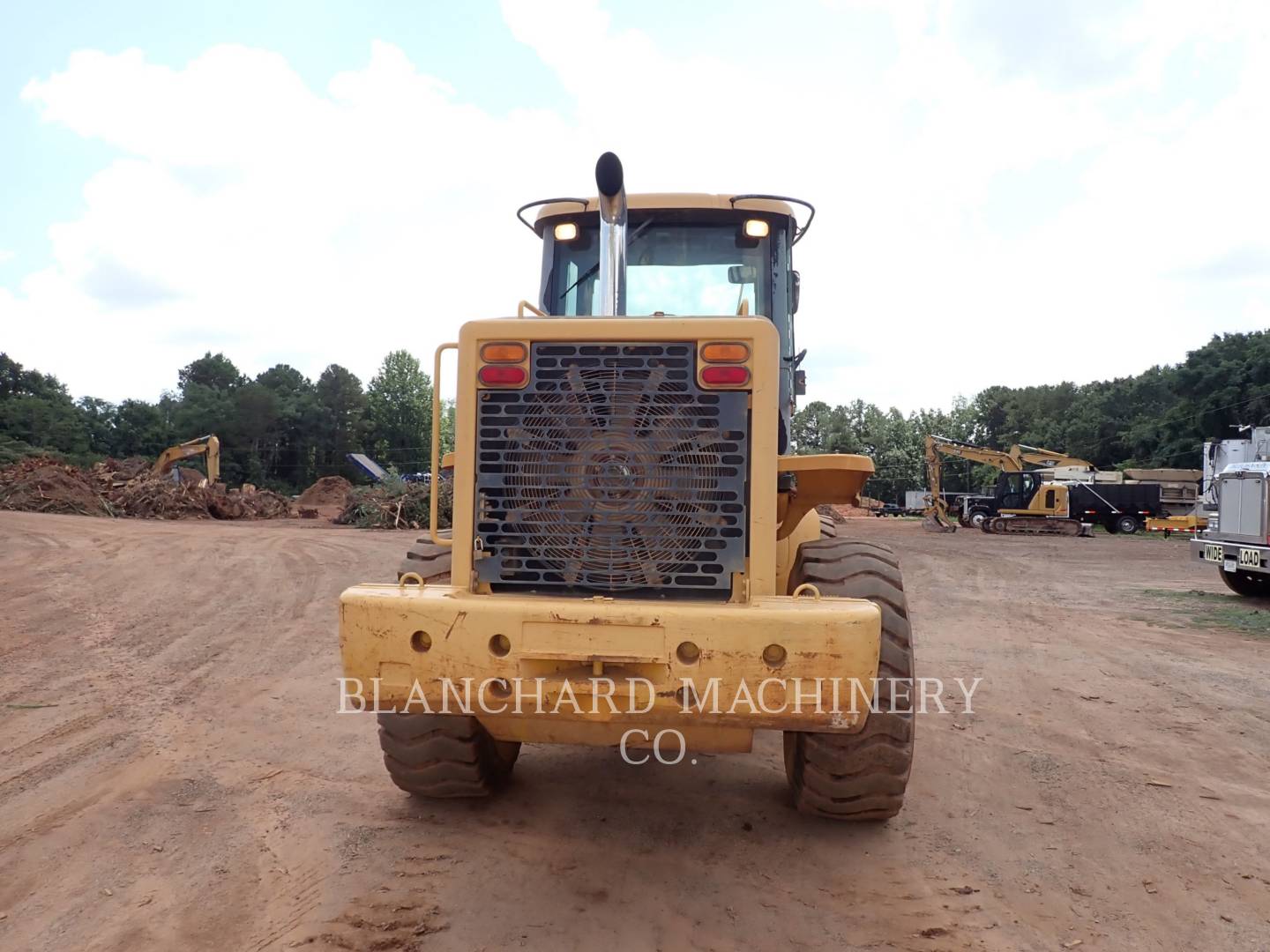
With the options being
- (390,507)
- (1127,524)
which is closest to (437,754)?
(390,507)

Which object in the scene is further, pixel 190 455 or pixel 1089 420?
pixel 1089 420

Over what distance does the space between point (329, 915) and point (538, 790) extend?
1.31 m

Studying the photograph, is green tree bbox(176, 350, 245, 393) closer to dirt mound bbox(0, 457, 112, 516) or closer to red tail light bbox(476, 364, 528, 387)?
dirt mound bbox(0, 457, 112, 516)

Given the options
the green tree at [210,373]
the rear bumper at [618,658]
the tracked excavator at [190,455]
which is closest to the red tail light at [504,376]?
the rear bumper at [618,658]

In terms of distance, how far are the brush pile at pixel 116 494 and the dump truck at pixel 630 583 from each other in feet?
74.0

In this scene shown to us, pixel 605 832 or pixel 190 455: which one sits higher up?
pixel 190 455

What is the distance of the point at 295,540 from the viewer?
16797mm

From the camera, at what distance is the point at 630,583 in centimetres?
315

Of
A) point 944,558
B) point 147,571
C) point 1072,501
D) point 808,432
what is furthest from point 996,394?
point 147,571

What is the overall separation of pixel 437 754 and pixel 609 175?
2526mm

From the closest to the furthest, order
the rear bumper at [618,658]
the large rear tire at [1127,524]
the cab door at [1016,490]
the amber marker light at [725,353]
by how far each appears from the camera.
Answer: the rear bumper at [618,658], the amber marker light at [725,353], the cab door at [1016,490], the large rear tire at [1127,524]

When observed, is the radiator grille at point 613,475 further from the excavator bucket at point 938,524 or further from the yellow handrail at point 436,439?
the excavator bucket at point 938,524

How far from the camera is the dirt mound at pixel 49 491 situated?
71.1 feet

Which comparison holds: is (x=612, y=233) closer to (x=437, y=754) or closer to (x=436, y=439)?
(x=436, y=439)
